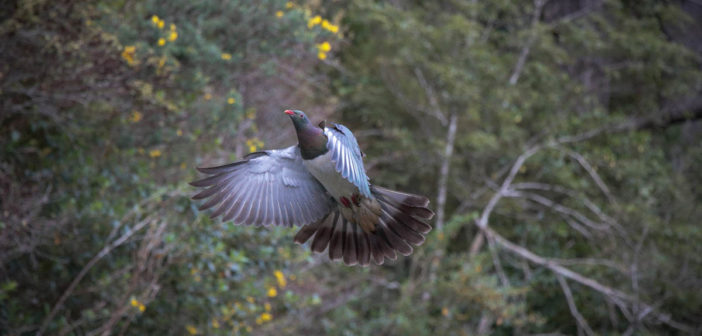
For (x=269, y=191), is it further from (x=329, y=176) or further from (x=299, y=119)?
(x=299, y=119)

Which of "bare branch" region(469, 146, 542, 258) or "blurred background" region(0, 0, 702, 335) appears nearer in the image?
"blurred background" region(0, 0, 702, 335)

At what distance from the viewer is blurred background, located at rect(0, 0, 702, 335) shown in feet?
13.9

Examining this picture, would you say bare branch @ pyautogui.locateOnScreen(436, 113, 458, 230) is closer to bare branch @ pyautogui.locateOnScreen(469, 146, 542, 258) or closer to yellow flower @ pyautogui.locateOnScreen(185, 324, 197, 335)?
bare branch @ pyautogui.locateOnScreen(469, 146, 542, 258)

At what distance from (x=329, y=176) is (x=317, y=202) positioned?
0.28 meters

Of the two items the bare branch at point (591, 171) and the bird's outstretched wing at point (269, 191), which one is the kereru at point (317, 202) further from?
the bare branch at point (591, 171)

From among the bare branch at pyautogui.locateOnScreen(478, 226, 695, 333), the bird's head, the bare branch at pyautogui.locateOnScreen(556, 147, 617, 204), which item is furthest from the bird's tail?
the bare branch at pyautogui.locateOnScreen(556, 147, 617, 204)

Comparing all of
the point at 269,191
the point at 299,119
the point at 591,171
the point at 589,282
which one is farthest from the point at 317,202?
the point at 591,171

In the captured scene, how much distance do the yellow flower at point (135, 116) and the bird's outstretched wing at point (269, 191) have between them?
178 centimetres

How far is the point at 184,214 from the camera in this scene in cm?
447

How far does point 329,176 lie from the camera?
3.25m

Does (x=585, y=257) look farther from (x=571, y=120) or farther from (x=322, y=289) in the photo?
(x=322, y=289)

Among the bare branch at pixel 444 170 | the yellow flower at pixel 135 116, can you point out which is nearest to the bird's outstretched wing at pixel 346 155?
the yellow flower at pixel 135 116

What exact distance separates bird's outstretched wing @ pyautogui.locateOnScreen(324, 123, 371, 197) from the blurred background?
4.85ft

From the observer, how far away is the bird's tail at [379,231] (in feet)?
10.8
